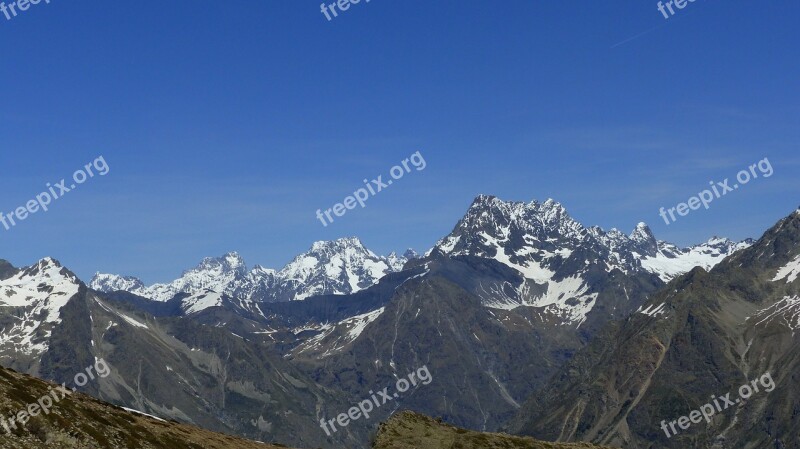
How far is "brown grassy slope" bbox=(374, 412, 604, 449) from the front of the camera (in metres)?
104

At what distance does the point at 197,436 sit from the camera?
99.5 m

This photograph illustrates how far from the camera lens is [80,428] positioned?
75312mm

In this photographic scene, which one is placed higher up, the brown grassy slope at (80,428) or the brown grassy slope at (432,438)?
the brown grassy slope at (80,428)

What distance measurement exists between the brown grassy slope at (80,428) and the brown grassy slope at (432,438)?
57.3ft

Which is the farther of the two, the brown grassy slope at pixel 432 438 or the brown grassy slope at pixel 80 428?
the brown grassy slope at pixel 432 438

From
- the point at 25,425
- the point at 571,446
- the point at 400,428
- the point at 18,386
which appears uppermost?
the point at 18,386

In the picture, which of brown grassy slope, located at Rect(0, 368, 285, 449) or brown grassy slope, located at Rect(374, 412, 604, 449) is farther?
brown grassy slope, located at Rect(374, 412, 604, 449)

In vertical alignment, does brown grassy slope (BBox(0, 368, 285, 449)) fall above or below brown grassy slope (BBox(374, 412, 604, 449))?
above

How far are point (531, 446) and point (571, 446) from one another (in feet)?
24.2

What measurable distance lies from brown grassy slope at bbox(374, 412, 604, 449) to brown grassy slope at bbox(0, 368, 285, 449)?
1747 centimetres

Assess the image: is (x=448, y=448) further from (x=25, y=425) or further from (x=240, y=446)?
(x=25, y=425)

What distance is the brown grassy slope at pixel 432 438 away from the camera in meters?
104

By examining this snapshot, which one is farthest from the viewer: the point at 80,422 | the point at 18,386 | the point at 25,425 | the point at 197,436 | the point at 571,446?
the point at 571,446

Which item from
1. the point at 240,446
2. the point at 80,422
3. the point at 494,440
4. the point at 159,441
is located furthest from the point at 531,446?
the point at 80,422
